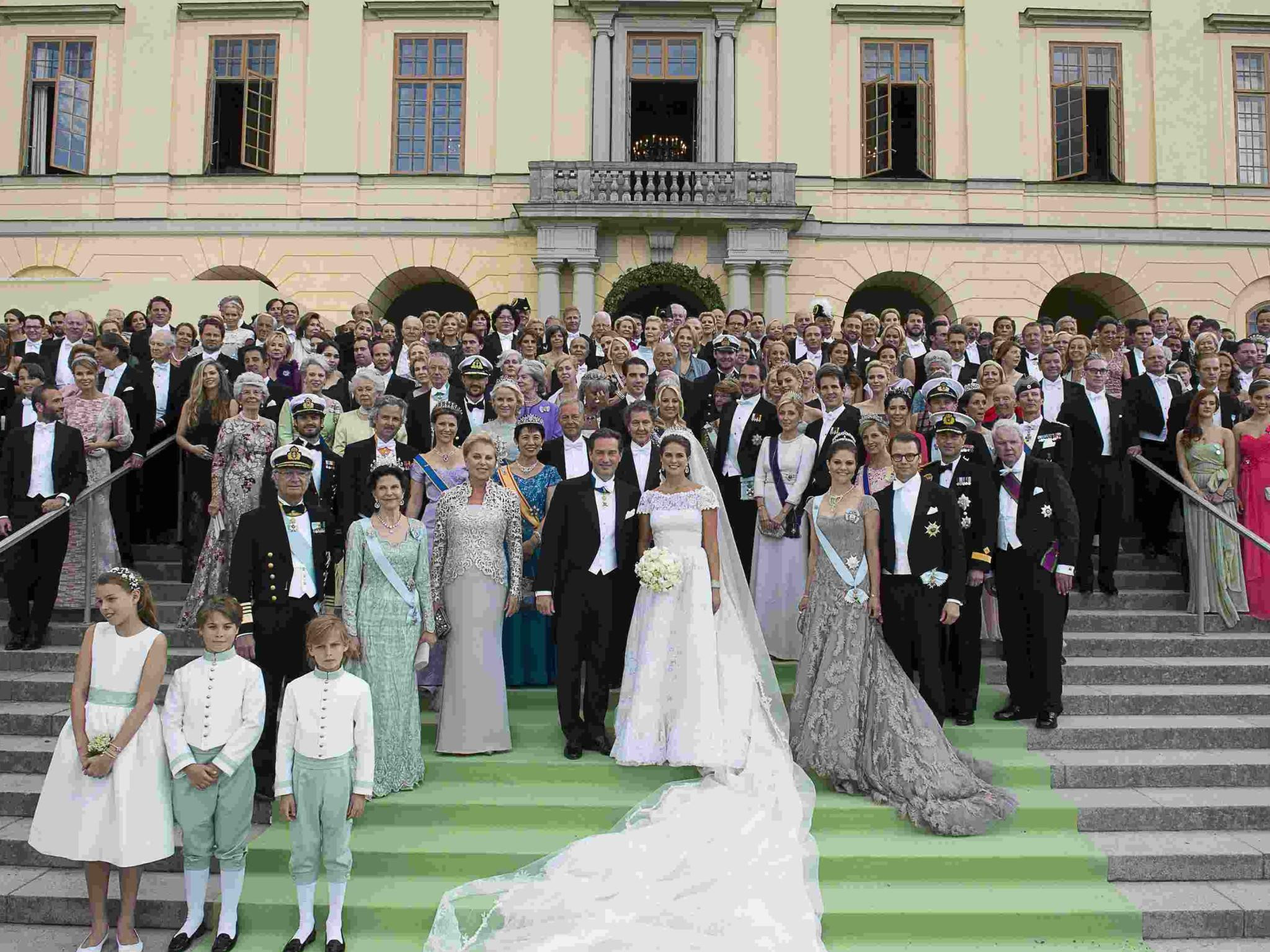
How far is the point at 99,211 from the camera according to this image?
17750mm

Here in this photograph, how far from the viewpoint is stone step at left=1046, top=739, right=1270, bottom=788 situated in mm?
5555

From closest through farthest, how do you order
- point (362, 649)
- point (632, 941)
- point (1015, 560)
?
point (632, 941) < point (362, 649) < point (1015, 560)

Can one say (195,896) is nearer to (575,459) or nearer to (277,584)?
(277,584)

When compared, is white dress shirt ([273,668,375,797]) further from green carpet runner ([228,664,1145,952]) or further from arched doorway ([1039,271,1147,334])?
arched doorway ([1039,271,1147,334])

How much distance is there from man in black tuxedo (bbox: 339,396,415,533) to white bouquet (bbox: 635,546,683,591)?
1869 millimetres

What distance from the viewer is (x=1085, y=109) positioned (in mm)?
17844

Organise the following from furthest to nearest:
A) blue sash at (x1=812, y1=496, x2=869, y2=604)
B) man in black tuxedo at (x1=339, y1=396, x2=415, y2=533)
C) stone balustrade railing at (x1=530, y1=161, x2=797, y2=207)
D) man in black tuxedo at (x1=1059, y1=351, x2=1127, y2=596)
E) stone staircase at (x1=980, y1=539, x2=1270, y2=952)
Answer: stone balustrade railing at (x1=530, y1=161, x2=797, y2=207) < man in black tuxedo at (x1=1059, y1=351, x2=1127, y2=596) < man in black tuxedo at (x1=339, y1=396, x2=415, y2=533) < blue sash at (x1=812, y1=496, x2=869, y2=604) < stone staircase at (x1=980, y1=539, x2=1270, y2=952)

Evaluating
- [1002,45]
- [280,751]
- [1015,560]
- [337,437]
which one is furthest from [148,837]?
[1002,45]

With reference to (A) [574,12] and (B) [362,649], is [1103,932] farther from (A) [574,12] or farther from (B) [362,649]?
(A) [574,12]

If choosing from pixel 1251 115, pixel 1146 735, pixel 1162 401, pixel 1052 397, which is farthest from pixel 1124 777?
pixel 1251 115

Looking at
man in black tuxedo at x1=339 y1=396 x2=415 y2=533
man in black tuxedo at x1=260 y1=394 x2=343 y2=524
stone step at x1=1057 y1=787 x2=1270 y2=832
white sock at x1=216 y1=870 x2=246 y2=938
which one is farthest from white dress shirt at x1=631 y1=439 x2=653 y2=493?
white sock at x1=216 y1=870 x2=246 y2=938

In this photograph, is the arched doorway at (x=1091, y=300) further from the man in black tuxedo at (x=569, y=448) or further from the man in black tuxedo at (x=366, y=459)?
the man in black tuxedo at (x=366, y=459)

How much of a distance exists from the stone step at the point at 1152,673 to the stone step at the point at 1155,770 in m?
0.84

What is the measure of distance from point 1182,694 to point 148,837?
5.87m
